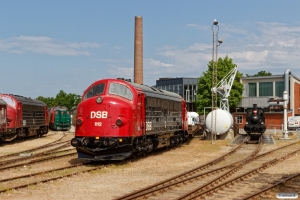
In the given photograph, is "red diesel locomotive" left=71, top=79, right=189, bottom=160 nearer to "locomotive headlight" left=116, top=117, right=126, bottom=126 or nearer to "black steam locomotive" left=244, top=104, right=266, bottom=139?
"locomotive headlight" left=116, top=117, right=126, bottom=126

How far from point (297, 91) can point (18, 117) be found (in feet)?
167

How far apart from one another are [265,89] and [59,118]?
34259 millimetres

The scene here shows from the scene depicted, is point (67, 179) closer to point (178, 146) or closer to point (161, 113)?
point (161, 113)

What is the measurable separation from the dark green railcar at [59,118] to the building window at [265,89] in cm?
3267

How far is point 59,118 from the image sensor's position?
53.1m

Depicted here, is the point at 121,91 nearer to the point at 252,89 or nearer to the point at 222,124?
the point at 222,124

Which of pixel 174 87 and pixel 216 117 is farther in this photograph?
pixel 174 87

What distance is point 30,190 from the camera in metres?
13.0

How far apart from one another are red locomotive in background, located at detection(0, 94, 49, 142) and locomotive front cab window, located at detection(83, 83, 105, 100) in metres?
12.8

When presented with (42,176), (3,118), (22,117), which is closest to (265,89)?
(22,117)

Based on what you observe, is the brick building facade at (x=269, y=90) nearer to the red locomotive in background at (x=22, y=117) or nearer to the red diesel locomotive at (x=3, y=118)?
the red locomotive in background at (x=22, y=117)

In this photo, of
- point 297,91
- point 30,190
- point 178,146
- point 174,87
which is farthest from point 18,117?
point 174,87

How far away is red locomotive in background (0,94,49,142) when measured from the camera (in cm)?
3149

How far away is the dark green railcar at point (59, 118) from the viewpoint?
5262cm
